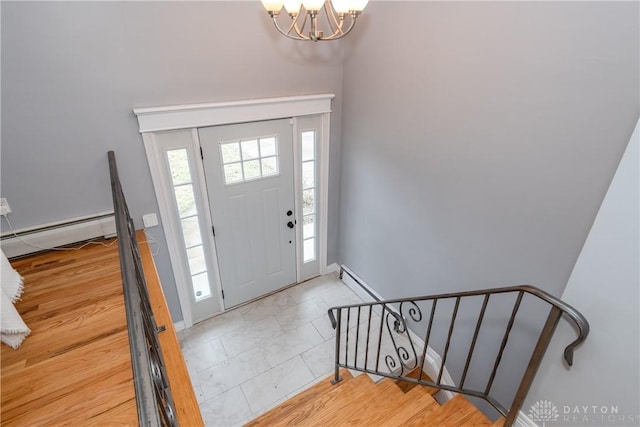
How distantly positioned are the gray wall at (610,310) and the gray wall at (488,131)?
44cm

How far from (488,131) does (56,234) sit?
122 inches

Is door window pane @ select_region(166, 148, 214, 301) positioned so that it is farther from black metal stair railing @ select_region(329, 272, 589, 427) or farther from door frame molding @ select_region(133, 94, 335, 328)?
black metal stair railing @ select_region(329, 272, 589, 427)

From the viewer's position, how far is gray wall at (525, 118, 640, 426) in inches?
49.5

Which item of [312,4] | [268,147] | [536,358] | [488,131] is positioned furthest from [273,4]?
[536,358]

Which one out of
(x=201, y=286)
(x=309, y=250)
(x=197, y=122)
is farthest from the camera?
(x=309, y=250)

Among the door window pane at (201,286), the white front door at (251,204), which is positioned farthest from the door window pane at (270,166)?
the door window pane at (201,286)

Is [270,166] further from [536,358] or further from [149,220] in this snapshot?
[536,358]

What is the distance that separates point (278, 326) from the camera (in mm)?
3529

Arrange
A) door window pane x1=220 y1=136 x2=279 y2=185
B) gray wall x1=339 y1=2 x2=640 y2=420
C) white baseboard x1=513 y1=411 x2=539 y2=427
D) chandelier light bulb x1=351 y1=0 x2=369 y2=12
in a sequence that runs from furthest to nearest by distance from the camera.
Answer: door window pane x1=220 y1=136 x2=279 y2=185 < chandelier light bulb x1=351 y1=0 x2=369 y2=12 < white baseboard x1=513 y1=411 x2=539 y2=427 < gray wall x1=339 y1=2 x2=640 y2=420

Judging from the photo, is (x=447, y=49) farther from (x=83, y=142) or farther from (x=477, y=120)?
(x=83, y=142)

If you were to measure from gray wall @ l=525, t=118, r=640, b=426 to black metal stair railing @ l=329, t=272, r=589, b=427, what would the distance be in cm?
9

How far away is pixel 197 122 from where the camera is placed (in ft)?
9.00

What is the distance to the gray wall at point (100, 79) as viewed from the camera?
6.81ft

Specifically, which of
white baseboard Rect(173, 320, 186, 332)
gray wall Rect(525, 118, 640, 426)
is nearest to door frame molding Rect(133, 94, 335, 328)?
white baseboard Rect(173, 320, 186, 332)
